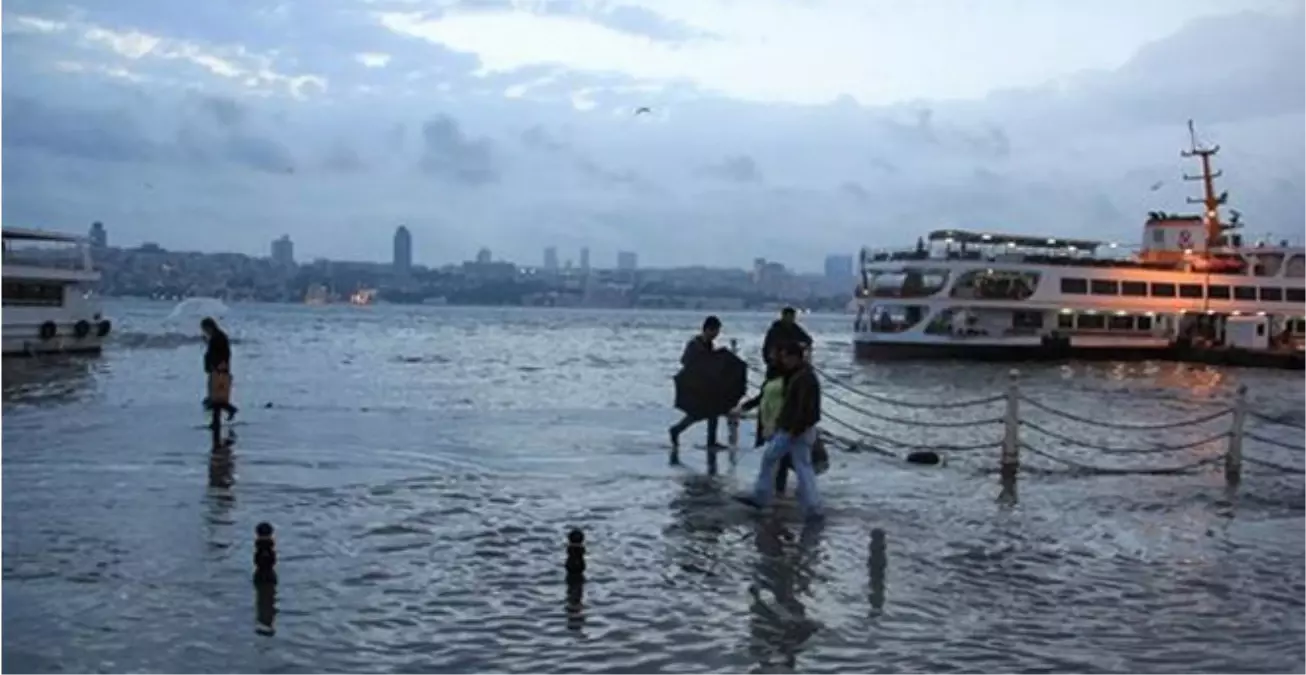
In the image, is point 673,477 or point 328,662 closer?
point 328,662

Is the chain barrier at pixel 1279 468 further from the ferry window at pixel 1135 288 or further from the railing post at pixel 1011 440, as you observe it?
the ferry window at pixel 1135 288

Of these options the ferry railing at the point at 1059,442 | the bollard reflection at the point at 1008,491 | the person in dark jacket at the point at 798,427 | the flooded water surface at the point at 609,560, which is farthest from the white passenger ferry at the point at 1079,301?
the person in dark jacket at the point at 798,427

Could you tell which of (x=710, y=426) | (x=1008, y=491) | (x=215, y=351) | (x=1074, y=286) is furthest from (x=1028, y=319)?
(x=215, y=351)

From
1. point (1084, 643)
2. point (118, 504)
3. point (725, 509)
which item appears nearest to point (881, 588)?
point (1084, 643)

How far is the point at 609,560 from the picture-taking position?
11.2 meters

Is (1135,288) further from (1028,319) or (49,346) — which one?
(49,346)

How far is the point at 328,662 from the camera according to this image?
801cm

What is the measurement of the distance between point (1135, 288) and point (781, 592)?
2664 inches

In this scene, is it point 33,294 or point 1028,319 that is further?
point 1028,319

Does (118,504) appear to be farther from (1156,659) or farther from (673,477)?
(1156,659)

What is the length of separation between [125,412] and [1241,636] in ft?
76.1

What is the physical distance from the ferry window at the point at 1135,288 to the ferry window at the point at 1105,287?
20.5 inches

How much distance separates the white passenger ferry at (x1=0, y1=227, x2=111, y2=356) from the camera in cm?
4938

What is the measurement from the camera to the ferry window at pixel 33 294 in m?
49.2
